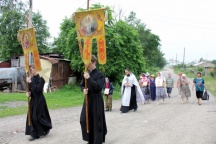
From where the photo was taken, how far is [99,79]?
6.51 meters

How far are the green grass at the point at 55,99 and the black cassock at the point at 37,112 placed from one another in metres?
5.28

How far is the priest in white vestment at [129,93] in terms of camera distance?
1264 centimetres

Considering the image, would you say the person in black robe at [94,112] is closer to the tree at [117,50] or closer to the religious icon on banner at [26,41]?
the religious icon on banner at [26,41]

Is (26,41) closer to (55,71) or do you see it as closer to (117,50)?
(117,50)

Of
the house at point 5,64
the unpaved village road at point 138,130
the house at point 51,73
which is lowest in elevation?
the unpaved village road at point 138,130

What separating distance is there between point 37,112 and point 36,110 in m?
0.06

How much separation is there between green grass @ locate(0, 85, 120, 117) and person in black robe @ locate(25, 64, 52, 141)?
17.3 feet

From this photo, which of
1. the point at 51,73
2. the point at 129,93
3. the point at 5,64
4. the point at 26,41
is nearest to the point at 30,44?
the point at 26,41

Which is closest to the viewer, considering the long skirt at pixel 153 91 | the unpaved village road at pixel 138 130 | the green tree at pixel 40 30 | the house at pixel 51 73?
the unpaved village road at pixel 138 130

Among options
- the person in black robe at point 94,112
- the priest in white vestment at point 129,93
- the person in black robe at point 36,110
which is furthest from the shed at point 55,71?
the person in black robe at point 94,112

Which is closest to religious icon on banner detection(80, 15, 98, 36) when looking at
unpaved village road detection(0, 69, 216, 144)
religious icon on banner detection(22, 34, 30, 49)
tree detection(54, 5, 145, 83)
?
religious icon on banner detection(22, 34, 30, 49)

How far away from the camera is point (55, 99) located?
19188mm

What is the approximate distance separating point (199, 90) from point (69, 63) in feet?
48.6

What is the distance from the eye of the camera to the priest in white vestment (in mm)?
12639
